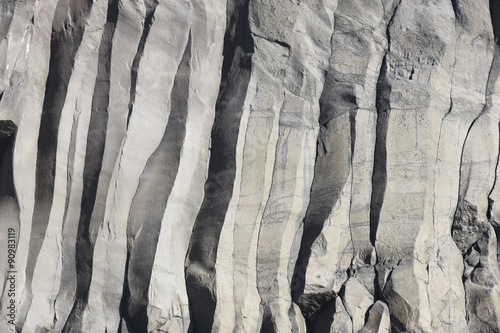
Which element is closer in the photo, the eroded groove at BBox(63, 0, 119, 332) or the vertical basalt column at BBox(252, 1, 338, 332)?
the eroded groove at BBox(63, 0, 119, 332)

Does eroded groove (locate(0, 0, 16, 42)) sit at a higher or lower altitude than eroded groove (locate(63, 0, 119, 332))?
higher

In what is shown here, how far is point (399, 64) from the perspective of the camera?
761 cm

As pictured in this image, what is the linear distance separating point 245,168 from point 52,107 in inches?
66.5

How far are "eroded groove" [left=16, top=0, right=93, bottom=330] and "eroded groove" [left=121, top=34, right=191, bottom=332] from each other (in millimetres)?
716

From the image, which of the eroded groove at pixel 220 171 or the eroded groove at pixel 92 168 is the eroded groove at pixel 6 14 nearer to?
the eroded groove at pixel 92 168

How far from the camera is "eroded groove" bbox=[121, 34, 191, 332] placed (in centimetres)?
652

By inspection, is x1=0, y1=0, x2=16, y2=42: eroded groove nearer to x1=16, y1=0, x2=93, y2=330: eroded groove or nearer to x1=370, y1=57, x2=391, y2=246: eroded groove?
x1=16, y1=0, x2=93, y2=330: eroded groove

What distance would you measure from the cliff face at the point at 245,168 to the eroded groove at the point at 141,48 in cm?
2

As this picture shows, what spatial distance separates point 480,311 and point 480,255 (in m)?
0.56

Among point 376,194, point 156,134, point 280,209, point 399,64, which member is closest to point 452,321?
point 376,194

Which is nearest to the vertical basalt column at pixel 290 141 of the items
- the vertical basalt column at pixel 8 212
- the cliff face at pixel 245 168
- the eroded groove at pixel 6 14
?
the cliff face at pixel 245 168

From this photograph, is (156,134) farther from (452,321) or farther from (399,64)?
(452,321)

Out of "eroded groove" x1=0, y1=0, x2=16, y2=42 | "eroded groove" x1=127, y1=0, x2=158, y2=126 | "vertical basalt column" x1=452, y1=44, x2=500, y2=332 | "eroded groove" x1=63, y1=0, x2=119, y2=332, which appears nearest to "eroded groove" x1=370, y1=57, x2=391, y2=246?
"vertical basalt column" x1=452, y1=44, x2=500, y2=332

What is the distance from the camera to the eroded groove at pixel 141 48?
697 cm
